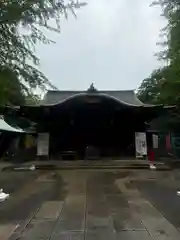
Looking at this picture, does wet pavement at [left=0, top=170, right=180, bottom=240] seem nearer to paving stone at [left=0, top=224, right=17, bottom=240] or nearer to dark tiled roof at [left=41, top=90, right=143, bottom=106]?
paving stone at [left=0, top=224, right=17, bottom=240]

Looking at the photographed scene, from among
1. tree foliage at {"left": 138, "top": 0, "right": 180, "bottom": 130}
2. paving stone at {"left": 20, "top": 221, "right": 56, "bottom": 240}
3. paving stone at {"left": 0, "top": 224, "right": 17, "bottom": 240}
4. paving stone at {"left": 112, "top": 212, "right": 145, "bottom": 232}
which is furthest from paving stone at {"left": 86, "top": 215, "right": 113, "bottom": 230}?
tree foliage at {"left": 138, "top": 0, "right": 180, "bottom": 130}

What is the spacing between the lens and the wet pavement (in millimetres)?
7207

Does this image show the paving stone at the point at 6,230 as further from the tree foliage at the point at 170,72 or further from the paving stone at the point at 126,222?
the tree foliage at the point at 170,72

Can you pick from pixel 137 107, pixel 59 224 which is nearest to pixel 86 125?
pixel 137 107

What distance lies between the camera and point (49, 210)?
955 cm

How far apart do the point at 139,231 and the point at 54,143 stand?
866 inches

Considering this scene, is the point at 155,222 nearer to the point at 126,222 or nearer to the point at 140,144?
the point at 126,222

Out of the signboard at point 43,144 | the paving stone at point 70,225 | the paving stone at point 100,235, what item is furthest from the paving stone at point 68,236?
the signboard at point 43,144

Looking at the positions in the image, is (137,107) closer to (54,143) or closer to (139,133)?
(139,133)

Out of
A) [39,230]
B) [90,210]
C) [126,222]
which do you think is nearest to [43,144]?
[90,210]

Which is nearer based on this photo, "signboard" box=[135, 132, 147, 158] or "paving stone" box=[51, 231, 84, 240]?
"paving stone" box=[51, 231, 84, 240]

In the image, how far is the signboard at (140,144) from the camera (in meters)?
26.7

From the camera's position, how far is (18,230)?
7.52 m

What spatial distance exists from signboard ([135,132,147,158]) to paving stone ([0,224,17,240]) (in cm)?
1933
